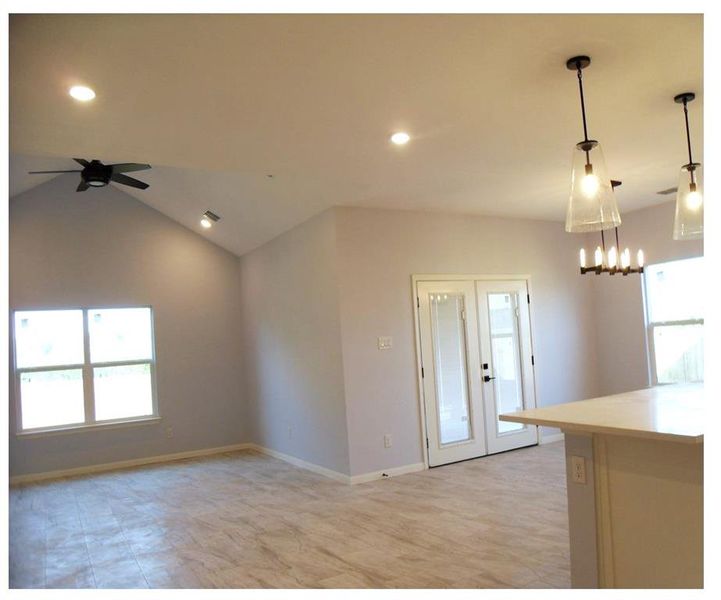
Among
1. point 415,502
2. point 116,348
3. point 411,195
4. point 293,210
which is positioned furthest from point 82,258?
point 415,502

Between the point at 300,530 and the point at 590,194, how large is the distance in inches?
122

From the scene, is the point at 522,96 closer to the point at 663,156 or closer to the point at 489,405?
the point at 663,156

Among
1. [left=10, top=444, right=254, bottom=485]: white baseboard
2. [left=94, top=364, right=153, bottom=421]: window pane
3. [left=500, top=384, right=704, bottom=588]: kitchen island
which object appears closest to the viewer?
[left=500, top=384, right=704, bottom=588]: kitchen island

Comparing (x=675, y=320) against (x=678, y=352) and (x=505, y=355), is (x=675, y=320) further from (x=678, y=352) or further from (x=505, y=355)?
(x=505, y=355)

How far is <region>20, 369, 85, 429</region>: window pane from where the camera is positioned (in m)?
6.58

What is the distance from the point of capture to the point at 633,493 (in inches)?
93.1

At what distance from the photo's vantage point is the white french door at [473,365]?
5855 mm

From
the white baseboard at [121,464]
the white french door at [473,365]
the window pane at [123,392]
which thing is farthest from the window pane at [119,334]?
the white french door at [473,365]

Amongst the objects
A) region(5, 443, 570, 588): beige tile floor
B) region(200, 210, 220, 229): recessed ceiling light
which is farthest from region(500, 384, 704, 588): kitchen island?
region(200, 210, 220, 229): recessed ceiling light

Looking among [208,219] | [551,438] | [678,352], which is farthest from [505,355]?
[208,219]

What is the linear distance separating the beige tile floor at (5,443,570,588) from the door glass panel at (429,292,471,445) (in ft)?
1.32

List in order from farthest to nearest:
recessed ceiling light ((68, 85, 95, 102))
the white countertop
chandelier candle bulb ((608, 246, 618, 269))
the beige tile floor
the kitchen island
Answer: chandelier candle bulb ((608, 246, 618, 269)) → the beige tile floor → recessed ceiling light ((68, 85, 95, 102)) → the kitchen island → the white countertop

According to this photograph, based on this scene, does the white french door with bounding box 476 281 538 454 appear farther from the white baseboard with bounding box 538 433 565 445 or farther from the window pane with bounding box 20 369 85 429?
the window pane with bounding box 20 369 85 429

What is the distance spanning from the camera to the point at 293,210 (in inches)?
228
